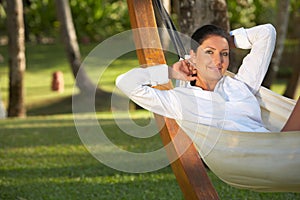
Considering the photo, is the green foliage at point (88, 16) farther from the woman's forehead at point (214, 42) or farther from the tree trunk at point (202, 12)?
the woman's forehead at point (214, 42)

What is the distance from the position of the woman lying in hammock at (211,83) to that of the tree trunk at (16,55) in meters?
6.11

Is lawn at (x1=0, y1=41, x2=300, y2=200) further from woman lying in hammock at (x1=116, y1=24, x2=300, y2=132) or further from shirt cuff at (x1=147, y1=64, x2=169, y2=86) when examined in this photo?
shirt cuff at (x1=147, y1=64, x2=169, y2=86)

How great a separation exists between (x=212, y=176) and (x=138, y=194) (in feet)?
2.58

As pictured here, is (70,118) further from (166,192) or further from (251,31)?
A: (251,31)

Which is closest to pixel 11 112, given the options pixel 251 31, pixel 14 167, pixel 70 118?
pixel 70 118

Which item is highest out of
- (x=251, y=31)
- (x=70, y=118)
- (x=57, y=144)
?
(x=251, y=31)

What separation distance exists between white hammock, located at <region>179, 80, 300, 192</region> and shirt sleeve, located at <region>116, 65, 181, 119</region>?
0.40 feet

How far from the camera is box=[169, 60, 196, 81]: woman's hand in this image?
11.3 ft

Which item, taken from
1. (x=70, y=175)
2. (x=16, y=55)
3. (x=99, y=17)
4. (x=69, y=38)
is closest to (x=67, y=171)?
(x=70, y=175)

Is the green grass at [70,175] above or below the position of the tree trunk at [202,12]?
below

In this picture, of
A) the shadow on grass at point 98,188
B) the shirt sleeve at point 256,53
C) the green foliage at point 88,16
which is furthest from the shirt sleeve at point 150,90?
the green foliage at point 88,16

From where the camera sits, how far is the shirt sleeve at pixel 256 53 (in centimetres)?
375

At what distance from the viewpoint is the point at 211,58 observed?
3.58 meters

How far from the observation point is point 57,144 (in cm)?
716
